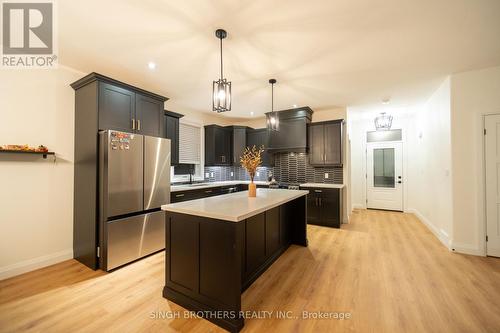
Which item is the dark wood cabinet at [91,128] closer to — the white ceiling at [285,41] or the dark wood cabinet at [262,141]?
the white ceiling at [285,41]

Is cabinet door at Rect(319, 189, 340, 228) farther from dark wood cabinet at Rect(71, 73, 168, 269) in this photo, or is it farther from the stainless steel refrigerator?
dark wood cabinet at Rect(71, 73, 168, 269)

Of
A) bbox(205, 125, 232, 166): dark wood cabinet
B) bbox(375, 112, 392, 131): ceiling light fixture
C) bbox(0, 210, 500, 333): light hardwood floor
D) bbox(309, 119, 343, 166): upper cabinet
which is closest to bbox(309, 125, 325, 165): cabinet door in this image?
bbox(309, 119, 343, 166): upper cabinet

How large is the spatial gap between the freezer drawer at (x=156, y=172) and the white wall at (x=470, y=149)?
4.63m

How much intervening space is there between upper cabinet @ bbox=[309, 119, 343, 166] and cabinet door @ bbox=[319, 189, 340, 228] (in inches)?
29.1

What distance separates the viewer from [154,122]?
11.4 feet

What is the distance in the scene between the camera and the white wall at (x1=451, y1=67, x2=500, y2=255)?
313cm

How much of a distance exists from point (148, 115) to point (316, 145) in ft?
12.3

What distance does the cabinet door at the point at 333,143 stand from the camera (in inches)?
192

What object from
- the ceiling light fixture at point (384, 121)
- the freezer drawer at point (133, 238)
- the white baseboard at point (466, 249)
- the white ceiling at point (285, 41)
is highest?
the white ceiling at point (285, 41)

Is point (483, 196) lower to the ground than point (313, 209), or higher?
higher

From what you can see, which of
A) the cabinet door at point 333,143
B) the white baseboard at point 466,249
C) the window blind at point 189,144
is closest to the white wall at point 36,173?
the window blind at point 189,144

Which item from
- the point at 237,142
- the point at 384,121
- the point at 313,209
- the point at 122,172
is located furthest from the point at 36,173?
the point at 384,121

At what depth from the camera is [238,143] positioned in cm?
594

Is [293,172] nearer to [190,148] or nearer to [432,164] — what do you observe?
[190,148]
